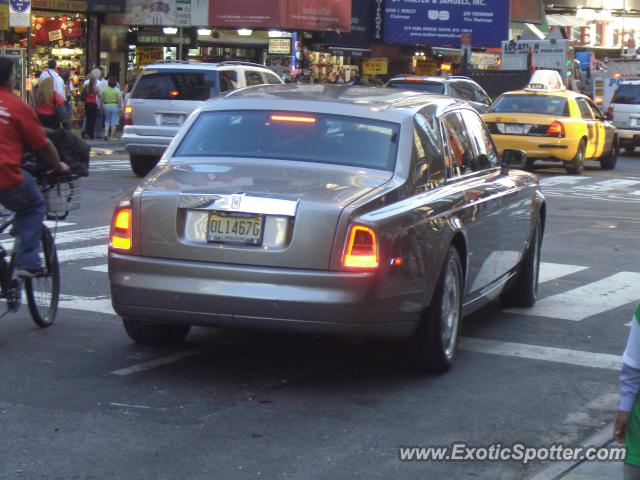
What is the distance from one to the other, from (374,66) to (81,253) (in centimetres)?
3512

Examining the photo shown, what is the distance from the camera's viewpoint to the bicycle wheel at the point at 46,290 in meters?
8.49

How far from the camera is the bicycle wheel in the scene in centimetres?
849

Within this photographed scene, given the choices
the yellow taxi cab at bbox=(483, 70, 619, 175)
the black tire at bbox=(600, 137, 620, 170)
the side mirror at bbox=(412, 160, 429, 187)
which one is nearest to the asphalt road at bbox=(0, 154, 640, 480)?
the side mirror at bbox=(412, 160, 429, 187)

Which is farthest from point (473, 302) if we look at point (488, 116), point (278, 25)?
point (278, 25)

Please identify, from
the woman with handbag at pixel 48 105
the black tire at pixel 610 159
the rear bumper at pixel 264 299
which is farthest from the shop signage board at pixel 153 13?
the rear bumper at pixel 264 299

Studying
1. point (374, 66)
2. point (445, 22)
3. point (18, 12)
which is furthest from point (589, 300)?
point (445, 22)

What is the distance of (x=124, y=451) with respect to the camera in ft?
19.3

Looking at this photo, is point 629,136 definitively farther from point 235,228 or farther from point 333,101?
point 235,228

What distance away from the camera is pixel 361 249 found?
22.6 ft

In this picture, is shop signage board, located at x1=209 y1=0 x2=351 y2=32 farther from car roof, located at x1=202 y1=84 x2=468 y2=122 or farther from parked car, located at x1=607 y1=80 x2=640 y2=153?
car roof, located at x1=202 y1=84 x2=468 y2=122

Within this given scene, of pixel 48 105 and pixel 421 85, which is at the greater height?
pixel 421 85

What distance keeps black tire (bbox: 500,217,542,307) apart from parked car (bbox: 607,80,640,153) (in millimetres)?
22629

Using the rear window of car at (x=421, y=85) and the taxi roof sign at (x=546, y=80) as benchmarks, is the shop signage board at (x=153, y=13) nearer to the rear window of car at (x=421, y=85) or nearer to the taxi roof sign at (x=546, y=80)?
the taxi roof sign at (x=546, y=80)

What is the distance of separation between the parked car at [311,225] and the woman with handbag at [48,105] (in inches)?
651
